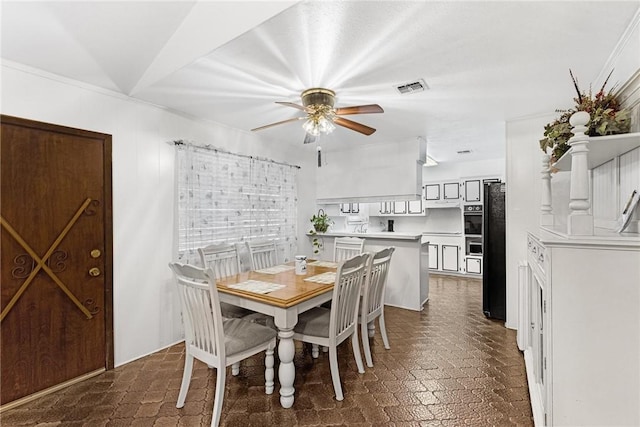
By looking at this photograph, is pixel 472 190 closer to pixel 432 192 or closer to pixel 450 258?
pixel 432 192

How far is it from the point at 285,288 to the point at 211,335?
2.12ft

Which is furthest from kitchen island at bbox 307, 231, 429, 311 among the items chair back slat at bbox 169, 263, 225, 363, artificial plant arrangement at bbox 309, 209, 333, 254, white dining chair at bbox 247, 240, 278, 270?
chair back slat at bbox 169, 263, 225, 363

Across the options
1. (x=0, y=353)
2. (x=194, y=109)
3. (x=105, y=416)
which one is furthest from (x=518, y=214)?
(x=0, y=353)

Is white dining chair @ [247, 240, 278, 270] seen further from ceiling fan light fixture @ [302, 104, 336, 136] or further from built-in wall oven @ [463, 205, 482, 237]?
built-in wall oven @ [463, 205, 482, 237]

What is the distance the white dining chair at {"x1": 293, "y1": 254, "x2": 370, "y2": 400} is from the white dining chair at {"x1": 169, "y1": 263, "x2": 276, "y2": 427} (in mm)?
301

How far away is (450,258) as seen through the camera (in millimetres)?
6406

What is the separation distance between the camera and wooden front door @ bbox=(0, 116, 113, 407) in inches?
83.4

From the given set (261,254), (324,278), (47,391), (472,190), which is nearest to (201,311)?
(324,278)

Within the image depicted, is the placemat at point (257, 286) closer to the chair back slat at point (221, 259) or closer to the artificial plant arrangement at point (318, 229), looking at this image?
the chair back slat at point (221, 259)

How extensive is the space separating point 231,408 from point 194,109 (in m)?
2.73

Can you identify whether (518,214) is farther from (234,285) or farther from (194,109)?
(194,109)

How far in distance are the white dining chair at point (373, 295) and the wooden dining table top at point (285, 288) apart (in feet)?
1.17

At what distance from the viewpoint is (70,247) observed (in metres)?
2.40

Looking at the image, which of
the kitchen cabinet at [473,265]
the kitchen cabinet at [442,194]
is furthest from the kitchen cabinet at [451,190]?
the kitchen cabinet at [473,265]
